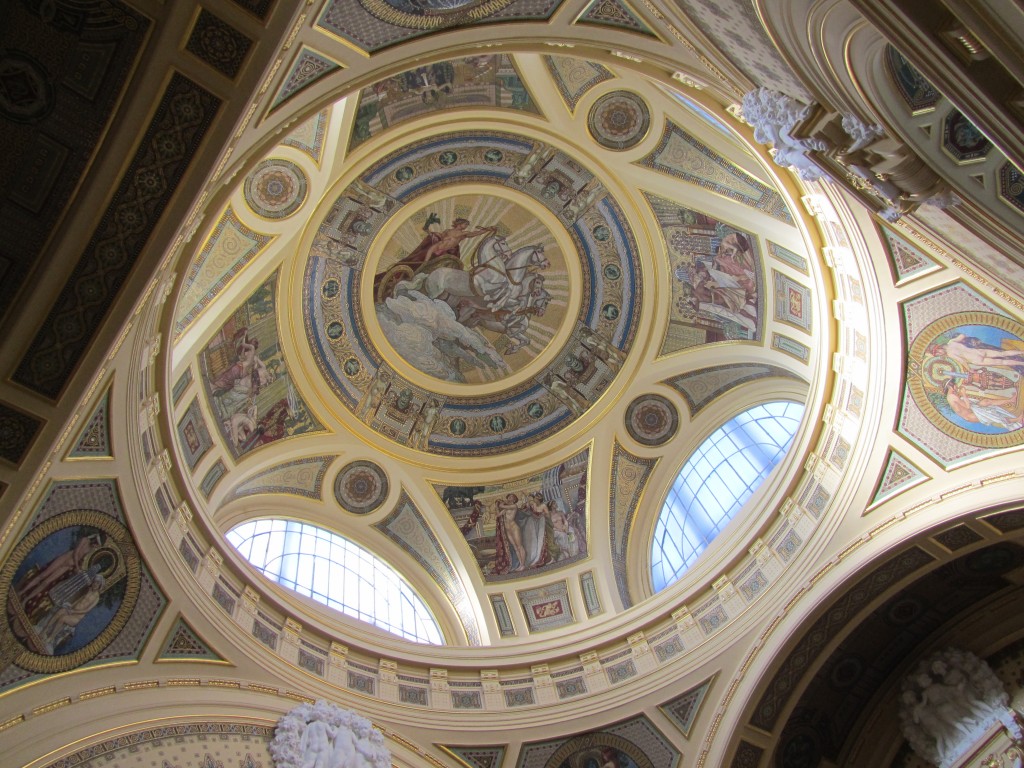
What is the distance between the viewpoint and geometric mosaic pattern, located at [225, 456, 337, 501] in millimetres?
16237

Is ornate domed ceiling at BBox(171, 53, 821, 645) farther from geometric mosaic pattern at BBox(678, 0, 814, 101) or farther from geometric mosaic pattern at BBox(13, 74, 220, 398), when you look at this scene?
geometric mosaic pattern at BBox(678, 0, 814, 101)

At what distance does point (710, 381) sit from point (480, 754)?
890cm

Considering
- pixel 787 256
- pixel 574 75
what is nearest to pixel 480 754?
pixel 787 256

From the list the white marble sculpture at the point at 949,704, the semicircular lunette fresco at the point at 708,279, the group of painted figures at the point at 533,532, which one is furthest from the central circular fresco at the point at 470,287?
the white marble sculpture at the point at 949,704

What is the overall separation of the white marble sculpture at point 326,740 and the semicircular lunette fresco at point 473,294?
25.6ft

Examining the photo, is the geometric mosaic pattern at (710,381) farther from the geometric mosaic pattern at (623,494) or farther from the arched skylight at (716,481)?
the geometric mosaic pattern at (623,494)

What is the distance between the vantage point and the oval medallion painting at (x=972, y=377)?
1025cm

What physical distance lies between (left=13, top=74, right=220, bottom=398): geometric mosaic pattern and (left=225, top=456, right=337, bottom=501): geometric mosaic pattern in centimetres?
767

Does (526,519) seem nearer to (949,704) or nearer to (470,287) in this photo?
(470,287)

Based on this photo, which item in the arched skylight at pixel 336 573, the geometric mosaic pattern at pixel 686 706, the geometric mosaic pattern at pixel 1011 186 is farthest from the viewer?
the arched skylight at pixel 336 573

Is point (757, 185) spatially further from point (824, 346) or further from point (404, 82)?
point (404, 82)

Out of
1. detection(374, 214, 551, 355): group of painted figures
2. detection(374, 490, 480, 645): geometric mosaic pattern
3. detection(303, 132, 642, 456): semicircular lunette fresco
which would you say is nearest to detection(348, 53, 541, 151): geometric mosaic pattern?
detection(303, 132, 642, 456): semicircular lunette fresco

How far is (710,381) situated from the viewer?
18234 millimetres

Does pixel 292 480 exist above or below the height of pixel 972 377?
above
